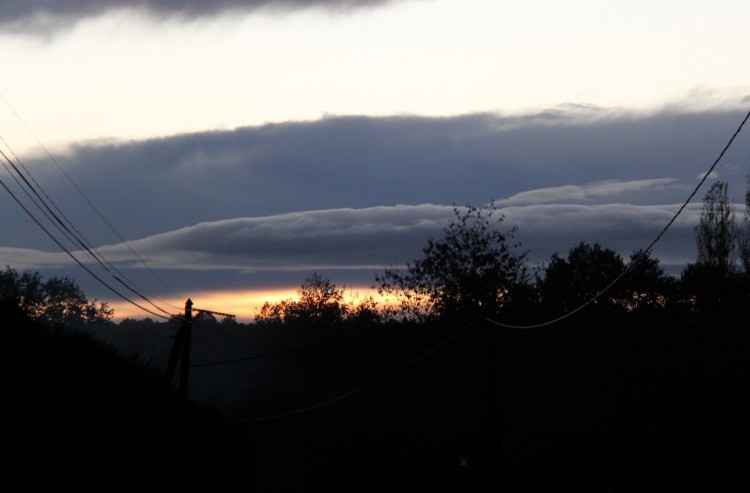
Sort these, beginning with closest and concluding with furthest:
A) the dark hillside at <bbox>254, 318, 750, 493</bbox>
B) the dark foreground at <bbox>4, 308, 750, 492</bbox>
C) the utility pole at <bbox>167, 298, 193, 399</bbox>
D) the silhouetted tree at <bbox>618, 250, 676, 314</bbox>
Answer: the dark foreground at <bbox>4, 308, 750, 492</bbox>, the utility pole at <bbox>167, 298, 193, 399</bbox>, the dark hillside at <bbox>254, 318, 750, 493</bbox>, the silhouetted tree at <bbox>618, 250, 676, 314</bbox>

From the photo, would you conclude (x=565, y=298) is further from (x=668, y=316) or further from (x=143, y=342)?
(x=143, y=342)

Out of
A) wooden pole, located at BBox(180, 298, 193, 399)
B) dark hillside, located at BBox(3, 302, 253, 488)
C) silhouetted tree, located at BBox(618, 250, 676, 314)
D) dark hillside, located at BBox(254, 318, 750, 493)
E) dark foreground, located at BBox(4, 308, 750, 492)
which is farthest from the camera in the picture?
silhouetted tree, located at BBox(618, 250, 676, 314)

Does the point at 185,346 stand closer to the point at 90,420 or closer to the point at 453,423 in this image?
the point at 90,420

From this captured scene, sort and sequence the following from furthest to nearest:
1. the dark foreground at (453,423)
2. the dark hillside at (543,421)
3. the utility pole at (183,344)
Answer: the dark hillside at (543,421) < the utility pole at (183,344) < the dark foreground at (453,423)

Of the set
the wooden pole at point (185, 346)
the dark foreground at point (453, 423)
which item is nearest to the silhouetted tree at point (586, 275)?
the dark foreground at point (453, 423)

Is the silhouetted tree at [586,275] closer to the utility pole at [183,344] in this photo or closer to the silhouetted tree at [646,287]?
the silhouetted tree at [646,287]

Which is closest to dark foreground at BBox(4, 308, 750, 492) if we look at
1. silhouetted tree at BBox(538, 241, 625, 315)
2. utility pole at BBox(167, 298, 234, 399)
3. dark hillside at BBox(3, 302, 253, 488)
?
dark hillside at BBox(3, 302, 253, 488)

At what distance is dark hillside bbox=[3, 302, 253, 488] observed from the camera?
1775 centimetres

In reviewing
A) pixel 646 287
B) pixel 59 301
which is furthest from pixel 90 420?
pixel 59 301

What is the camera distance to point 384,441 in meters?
60.2

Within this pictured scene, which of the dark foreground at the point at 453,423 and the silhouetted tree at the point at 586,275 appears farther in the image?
the silhouetted tree at the point at 586,275

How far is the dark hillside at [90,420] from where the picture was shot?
1775 centimetres

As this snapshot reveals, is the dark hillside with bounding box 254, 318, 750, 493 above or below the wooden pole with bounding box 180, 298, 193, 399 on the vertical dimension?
below

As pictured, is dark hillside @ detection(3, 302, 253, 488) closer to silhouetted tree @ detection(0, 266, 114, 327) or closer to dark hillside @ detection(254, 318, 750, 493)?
dark hillside @ detection(254, 318, 750, 493)
